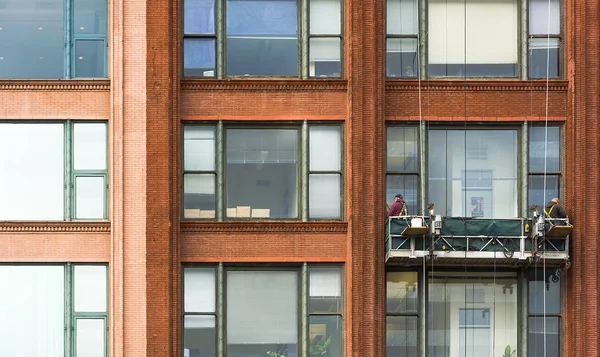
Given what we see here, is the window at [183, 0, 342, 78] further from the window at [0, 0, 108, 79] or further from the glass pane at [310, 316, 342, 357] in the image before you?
the glass pane at [310, 316, 342, 357]

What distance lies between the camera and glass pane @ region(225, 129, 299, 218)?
33.9 meters

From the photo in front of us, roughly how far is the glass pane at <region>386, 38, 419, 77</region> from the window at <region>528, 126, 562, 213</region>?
410cm

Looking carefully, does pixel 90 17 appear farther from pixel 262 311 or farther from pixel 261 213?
pixel 262 311

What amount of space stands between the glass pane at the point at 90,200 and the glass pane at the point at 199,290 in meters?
3.26

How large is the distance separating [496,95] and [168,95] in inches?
387

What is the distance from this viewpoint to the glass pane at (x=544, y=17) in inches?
1355

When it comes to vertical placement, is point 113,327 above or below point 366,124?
below

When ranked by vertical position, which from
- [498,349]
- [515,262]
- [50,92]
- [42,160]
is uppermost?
[50,92]

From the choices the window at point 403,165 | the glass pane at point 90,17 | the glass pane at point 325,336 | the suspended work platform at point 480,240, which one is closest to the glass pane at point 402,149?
the window at point 403,165

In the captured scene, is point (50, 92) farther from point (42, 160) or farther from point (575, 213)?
point (575, 213)

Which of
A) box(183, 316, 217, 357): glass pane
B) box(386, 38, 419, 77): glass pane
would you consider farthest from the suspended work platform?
box(183, 316, 217, 357): glass pane

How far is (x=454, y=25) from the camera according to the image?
34.6 metres

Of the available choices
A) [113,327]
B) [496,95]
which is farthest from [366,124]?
[113,327]

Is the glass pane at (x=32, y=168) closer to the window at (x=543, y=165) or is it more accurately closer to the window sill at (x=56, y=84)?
the window sill at (x=56, y=84)
